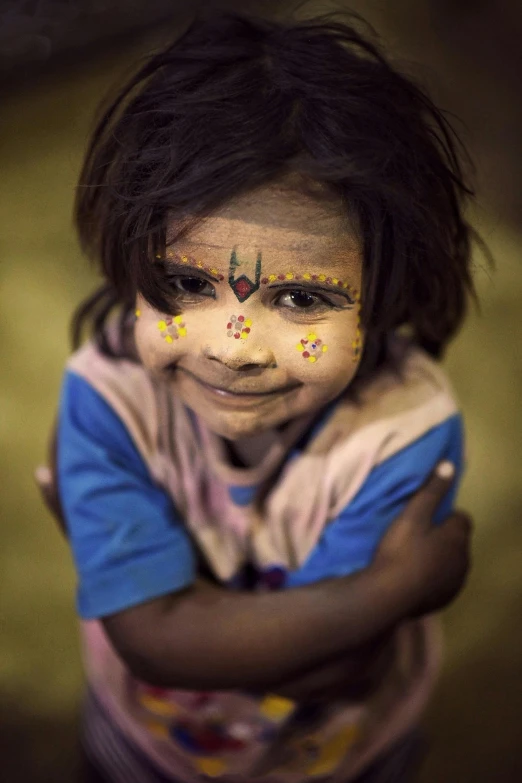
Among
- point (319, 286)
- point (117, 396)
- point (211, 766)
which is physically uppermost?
point (319, 286)

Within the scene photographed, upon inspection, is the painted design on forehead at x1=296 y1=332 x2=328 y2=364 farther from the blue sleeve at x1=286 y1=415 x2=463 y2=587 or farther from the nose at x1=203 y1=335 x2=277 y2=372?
the blue sleeve at x1=286 y1=415 x2=463 y2=587

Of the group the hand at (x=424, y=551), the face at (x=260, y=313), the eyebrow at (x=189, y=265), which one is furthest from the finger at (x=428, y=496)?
the eyebrow at (x=189, y=265)

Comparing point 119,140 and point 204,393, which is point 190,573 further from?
point 119,140

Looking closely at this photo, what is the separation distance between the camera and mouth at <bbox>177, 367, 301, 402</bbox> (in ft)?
1.65

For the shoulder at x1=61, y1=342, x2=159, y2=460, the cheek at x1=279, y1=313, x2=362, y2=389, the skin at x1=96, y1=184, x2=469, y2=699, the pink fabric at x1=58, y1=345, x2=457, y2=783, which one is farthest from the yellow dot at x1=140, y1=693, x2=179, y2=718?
the cheek at x1=279, y1=313, x2=362, y2=389

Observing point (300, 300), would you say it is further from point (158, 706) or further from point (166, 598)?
point (158, 706)

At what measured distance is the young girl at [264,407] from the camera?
0.45m

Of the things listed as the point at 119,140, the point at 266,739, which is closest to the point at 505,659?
the point at 266,739

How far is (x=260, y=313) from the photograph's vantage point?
47 cm

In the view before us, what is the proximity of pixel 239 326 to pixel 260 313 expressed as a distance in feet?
0.04

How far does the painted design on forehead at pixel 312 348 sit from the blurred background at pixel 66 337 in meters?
0.16

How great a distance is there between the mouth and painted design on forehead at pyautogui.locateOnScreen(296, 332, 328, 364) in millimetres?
28

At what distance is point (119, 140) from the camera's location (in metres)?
0.47

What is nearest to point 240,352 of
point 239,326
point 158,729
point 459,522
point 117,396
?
point 239,326
